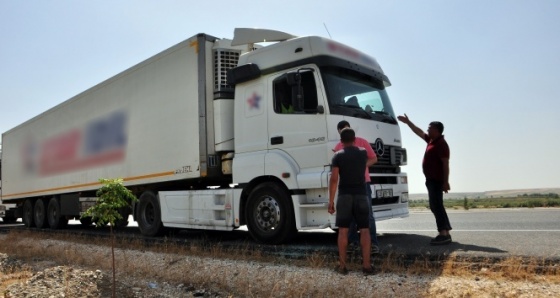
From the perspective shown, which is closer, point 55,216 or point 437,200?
point 437,200

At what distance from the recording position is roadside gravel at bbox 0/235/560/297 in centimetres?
432

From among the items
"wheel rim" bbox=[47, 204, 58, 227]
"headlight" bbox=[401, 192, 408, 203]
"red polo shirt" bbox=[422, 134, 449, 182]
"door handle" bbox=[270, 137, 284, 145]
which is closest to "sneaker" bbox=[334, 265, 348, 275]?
"red polo shirt" bbox=[422, 134, 449, 182]

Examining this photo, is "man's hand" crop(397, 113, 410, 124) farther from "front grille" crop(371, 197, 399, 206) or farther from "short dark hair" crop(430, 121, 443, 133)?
"front grille" crop(371, 197, 399, 206)

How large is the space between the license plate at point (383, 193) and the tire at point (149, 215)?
16.2 feet

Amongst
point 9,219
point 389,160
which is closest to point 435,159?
point 389,160

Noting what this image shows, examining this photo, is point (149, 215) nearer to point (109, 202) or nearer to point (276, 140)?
point (276, 140)

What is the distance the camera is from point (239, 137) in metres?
7.82

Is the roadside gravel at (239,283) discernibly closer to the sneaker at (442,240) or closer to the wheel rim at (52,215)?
the sneaker at (442,240)

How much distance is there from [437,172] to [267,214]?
277cm

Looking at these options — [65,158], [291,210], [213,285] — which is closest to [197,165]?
[291,210]

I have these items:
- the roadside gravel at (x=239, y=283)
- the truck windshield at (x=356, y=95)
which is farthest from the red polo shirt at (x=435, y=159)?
the roadside gravel at (x=239, y=283)

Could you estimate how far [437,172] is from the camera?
21.7 ft

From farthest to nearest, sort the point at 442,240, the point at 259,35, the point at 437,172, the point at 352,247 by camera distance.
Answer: the point at 259,35 < the point at 437,172 < the point at 442,240 < the point at 352,247

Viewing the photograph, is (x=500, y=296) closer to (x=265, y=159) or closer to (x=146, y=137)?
(x=265, y=159)
